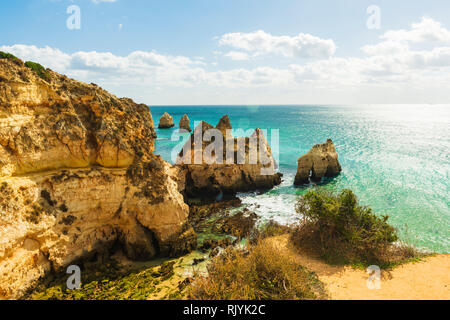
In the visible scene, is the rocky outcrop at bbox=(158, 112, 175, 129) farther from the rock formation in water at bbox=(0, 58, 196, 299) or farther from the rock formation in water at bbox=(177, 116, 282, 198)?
the rock formation in water at bbox=(0, 58, 196, 299)

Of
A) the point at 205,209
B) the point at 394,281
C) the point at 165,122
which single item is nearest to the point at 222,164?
the point at 205,209

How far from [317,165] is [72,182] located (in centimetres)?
3076

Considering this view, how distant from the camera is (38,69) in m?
13.6

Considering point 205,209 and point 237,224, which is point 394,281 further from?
point 205,209

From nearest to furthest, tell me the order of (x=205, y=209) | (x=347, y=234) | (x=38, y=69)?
(x=38, y=69)
(x=347, y=234)
(x=205, y=209)

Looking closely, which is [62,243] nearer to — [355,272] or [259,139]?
[355,272]

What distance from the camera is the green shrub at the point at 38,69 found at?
1330 cm

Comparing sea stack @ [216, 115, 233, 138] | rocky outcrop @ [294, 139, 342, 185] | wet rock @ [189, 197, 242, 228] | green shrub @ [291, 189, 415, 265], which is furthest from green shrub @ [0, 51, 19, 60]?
rocky outcrop @ [294, 139, 342, 185]

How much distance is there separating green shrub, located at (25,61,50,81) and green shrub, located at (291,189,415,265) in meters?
19.3

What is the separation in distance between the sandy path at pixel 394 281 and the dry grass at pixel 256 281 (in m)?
1.91

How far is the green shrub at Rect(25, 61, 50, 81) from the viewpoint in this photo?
13297mm

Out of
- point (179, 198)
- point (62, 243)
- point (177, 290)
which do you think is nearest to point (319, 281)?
point (177, 290)

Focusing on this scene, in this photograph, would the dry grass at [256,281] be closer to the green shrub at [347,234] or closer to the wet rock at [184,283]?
the wet rock at [184,283]

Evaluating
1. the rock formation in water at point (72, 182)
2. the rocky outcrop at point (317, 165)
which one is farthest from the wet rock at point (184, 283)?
the rocky outcrop at point (317, 165)
